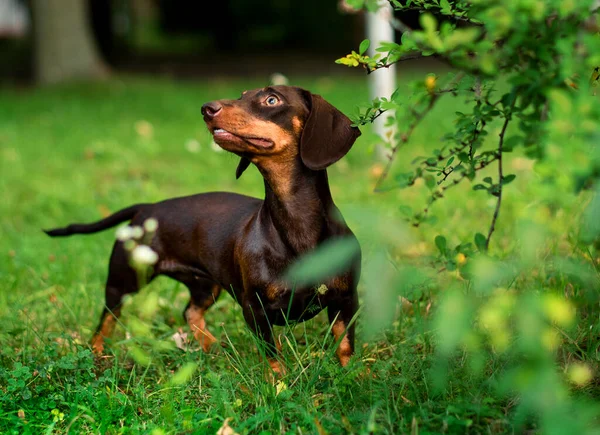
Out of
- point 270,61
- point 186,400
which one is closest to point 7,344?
point 186,400

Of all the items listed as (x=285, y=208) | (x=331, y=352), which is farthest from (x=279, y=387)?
(x=285, y=208)

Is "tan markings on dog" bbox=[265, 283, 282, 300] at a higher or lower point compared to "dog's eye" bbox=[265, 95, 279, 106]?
lower

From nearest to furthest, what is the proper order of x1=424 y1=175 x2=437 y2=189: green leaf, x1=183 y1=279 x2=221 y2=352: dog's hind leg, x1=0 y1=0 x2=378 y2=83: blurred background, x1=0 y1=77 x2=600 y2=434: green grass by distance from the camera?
x1=0 y1=77 x2=600 y2=434: green grass, x1=424 y1=175 x2=437 y2=189: green leaf, x1=183 y1=279 x2=221 y2=352: dog's hind leg, x1=0 y1=0 x2=378 y2=83: blurred background

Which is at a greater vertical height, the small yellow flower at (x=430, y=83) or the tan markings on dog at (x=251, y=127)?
the small yellow flower at (x=430, y=83)

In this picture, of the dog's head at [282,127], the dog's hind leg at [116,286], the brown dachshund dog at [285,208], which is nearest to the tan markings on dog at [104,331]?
the dog's hind leg at [116,286]

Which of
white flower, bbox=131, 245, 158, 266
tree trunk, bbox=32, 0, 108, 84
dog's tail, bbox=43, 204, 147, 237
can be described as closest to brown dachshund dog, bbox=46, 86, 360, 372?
white flower, bbox=131, 245, 158, 266

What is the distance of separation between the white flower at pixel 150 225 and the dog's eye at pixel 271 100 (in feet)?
2.94

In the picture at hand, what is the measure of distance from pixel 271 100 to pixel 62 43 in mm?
12885

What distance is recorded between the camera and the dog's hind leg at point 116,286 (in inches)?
148

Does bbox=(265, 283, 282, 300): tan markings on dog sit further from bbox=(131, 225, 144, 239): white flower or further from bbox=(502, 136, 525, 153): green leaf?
bbox=(502, 136, 525, 153): green leaf

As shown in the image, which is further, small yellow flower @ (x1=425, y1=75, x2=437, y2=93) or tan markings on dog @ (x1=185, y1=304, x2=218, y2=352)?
tan markings on dog @ (x1=185, y1=304, x2=218, y2=352)

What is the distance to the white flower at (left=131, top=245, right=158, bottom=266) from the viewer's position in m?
3.46

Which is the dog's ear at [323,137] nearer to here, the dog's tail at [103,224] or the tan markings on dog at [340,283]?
the tan markings on dog at [340,283]

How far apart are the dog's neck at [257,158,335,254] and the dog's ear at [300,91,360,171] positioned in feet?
0.38
